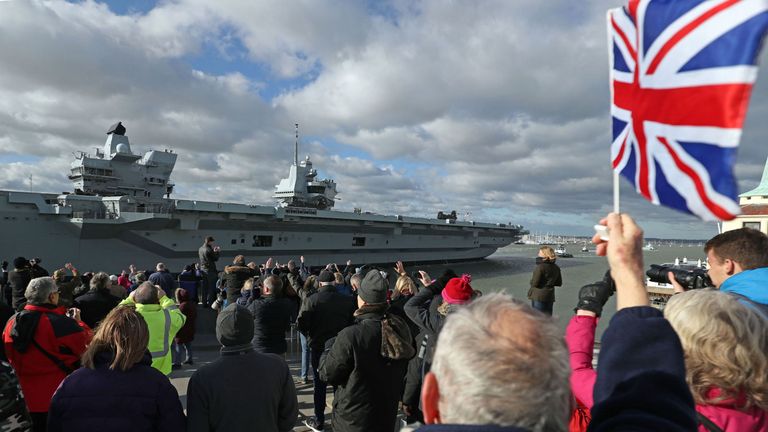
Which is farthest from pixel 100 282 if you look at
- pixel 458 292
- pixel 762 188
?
pixel 762 188

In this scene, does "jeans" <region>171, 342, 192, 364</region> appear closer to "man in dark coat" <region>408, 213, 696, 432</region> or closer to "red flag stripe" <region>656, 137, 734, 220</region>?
"man in dark coat" <region>408, 213, 696, 432</region>

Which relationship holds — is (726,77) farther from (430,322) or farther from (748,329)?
(430,322)

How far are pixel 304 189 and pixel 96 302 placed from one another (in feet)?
94.0

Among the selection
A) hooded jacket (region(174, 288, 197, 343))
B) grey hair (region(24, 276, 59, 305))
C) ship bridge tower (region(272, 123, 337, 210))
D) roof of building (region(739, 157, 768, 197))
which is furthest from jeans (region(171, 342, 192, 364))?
ship bridge tower (region(272, 123, 337, 210))

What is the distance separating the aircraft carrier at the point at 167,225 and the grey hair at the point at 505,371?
777 inches

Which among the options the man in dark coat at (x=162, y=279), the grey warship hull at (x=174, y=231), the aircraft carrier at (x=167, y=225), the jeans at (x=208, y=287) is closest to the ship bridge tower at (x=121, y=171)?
the aircraft carrier at (x=167, y=225)

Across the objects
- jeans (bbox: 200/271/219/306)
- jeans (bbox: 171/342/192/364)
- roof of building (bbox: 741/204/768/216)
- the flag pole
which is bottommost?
jeans (bbox: 171/342/192/364)

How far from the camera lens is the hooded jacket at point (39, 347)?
2531mm

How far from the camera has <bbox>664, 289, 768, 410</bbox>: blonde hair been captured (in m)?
1.17

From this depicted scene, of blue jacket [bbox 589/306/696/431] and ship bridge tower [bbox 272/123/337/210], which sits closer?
blue jacket [bbox 589/306/696/431]

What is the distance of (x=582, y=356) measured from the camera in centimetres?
165

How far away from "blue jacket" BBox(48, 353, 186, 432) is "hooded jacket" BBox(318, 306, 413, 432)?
974 mm

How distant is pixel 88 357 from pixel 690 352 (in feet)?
7.77

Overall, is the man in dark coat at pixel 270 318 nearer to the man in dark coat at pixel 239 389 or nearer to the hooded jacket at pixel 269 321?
the hooded jacket at pixel 269 321
